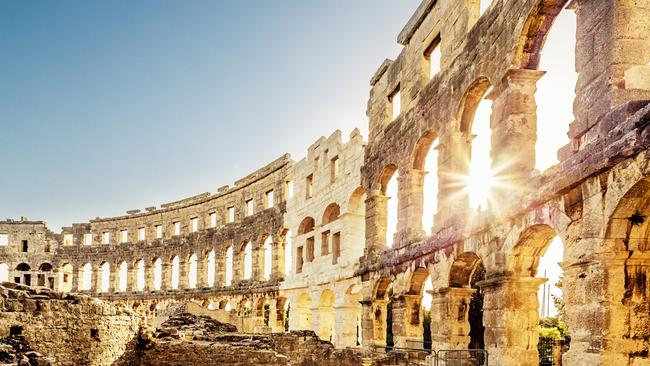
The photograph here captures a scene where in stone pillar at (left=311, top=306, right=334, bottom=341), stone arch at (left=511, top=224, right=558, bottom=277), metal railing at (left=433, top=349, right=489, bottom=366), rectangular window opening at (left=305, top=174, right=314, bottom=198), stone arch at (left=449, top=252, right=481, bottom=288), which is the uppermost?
rectangular window opening at (left=305, top=174, right=314, bottom=198)

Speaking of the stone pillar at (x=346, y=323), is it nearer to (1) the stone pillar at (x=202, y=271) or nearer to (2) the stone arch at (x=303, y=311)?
(2) the stone arch at (x=303, y=311)

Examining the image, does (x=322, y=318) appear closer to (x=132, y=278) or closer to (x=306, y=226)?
(x=306, y=226)

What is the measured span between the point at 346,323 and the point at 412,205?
21.8 feet

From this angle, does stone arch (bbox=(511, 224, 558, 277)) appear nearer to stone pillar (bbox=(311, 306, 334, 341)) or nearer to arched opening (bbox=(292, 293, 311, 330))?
stone pillar (bbox=(311, 306, 334, 341))

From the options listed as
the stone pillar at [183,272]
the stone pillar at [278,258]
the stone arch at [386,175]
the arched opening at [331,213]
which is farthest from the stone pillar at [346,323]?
the stone pillar at [183,272]

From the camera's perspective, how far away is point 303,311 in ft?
83.9

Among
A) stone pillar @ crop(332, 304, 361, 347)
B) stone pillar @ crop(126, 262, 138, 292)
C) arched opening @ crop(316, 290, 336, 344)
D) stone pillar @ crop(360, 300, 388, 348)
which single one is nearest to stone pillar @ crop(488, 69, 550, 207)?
stone pillar @ crop(360, 300, 388, 348)

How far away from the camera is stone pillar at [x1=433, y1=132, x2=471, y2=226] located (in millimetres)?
12820

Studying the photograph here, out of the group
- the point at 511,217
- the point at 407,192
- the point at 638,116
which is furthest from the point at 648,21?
the point at 407,192

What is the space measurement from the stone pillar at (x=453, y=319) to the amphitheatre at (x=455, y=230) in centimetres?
4

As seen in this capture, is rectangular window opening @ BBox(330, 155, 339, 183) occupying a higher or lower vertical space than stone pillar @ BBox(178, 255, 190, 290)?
higher

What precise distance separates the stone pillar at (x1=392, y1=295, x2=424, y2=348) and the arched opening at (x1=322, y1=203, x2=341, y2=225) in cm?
866

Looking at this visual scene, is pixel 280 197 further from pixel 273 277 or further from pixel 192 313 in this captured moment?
pixel 192 313

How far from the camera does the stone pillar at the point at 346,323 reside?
20.0 meters
